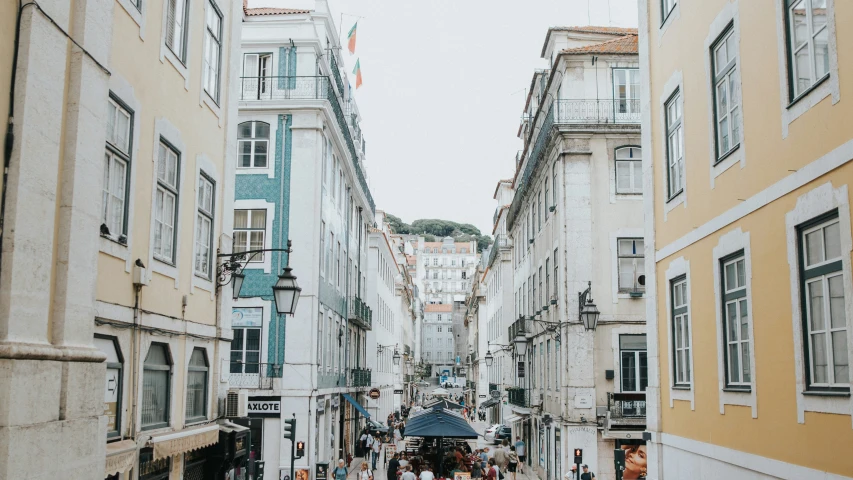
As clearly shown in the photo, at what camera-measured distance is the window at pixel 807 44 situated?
8.53m

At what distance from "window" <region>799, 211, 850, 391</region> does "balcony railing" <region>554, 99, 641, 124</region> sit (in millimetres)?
17909

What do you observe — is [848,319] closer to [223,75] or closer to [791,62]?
[791,62]

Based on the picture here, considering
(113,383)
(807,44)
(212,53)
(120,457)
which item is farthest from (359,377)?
(807,44)

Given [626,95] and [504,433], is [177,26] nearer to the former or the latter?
[626,95]

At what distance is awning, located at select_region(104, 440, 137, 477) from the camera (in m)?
9.12

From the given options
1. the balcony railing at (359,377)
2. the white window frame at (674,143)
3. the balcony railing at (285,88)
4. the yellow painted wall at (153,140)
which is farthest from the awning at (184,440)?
the balcony railing at (359,377)

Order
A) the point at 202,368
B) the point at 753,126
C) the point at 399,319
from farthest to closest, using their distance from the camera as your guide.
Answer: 1. the point at 399,319
2. the point at 202,368
3. the point at 753,126

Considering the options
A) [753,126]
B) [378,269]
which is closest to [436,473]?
[753,126]

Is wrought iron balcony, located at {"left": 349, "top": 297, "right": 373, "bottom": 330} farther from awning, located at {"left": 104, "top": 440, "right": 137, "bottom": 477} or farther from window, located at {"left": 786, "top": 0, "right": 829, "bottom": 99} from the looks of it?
window, located at {"left": 786, "top": 0, "right": 829, "bottom": 99}

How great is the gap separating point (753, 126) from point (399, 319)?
211 feet

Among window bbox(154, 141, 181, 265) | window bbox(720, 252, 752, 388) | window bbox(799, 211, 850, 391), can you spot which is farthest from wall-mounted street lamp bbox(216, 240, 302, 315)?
window bbox(799, 211, 850, 391)

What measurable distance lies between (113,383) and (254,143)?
56.6 ft

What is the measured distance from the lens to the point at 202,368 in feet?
44.4

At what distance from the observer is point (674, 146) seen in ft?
45.4
